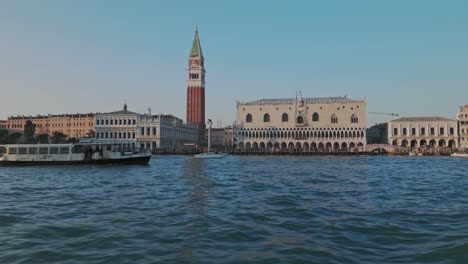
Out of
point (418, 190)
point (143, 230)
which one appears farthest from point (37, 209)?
point (418, 190)

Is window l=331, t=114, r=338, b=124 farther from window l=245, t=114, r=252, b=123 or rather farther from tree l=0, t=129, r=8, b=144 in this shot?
tree l=0, t=129, r=8, b=144

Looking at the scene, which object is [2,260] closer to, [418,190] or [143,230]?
A: [143,230]

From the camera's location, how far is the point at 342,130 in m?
101

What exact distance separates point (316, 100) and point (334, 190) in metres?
87.0

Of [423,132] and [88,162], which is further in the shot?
[423,132]

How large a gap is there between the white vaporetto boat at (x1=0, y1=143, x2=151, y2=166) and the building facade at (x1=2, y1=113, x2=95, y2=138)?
69.8 meters

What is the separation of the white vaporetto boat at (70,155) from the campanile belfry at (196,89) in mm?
74855

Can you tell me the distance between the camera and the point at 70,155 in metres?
40.0

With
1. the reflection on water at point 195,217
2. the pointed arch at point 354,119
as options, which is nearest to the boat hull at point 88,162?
the reflection on water at point 195,217

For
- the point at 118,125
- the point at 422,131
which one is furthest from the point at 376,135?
the point at 118,125

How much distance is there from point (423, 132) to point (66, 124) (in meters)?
92.7

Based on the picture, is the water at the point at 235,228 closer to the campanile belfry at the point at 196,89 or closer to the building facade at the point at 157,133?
the building facade at the point at 157,133

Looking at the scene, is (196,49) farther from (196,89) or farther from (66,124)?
(66,124)

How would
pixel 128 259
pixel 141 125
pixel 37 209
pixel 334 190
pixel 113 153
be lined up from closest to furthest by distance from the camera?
pixel 128 259 → pixel 37 209 → pixel 334 190 → pixel 113 153 → pixel 141 125
